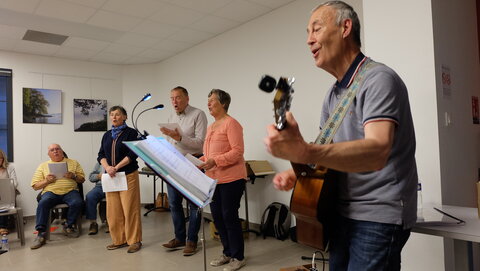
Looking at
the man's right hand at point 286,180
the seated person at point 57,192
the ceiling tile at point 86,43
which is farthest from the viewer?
the ceiling tile at point 86,43

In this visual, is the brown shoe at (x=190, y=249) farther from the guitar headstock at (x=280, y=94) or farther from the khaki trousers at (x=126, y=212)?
the guitar headstock at (x=280, y=94)

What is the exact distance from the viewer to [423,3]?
2.03 metres

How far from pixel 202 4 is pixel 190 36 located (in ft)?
3.98

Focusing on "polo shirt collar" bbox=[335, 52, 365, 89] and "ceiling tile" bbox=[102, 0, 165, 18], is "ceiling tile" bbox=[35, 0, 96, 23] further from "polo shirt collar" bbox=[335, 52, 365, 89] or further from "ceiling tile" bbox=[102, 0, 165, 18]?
"polo shirt collar" bbox=[335, 52, 365, 89]

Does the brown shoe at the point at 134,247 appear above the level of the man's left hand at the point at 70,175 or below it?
below

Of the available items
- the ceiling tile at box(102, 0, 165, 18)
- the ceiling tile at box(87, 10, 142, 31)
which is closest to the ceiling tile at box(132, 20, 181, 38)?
the ceiling tile at box(87, 10, 142, 31)

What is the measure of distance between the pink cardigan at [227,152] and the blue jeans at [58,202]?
241 cm

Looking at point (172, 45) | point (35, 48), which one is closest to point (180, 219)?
point (172, 45)

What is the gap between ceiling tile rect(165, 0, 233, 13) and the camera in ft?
13.0

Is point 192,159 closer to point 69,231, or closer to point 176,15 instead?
point 176,15

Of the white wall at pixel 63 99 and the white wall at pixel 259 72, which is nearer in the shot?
the white wall at pixel 259 72

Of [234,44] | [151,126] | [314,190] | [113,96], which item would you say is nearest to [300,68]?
[234,44]

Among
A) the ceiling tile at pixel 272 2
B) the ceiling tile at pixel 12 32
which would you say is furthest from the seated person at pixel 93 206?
the ceiling tile at pixel 272 2

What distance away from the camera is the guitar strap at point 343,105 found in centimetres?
101
